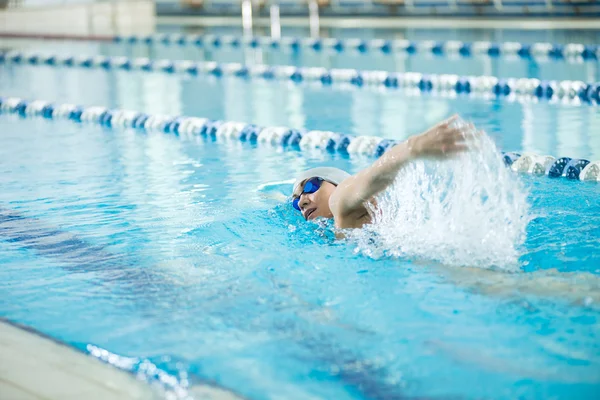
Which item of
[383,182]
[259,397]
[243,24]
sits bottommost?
[259,397]

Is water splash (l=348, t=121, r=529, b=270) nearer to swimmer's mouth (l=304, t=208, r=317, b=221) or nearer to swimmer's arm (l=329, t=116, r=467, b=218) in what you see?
swimmer's arm (l=329, t=116, r=467, b=218)

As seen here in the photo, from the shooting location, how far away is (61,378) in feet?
8.07

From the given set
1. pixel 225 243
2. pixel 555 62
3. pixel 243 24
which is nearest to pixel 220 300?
pixel 225 243

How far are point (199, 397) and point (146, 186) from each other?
9.36 feet

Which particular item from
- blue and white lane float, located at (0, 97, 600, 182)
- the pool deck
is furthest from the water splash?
blue and white lane float, located at (0, 97, 600, 182)

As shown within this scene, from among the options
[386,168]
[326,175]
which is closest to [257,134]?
[326,175]

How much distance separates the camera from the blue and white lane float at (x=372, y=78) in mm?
7895

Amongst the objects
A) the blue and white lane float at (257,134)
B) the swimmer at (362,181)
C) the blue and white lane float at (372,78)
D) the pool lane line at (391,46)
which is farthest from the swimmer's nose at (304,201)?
the pool lane line at (391,46)

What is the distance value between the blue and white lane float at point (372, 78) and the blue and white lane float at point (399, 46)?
182 centimetres

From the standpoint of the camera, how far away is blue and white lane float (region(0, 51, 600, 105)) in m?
7.89

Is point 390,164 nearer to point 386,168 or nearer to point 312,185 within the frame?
point 386,168

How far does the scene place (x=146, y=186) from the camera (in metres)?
5.11

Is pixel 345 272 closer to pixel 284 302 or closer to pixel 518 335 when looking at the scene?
pixel 284 302

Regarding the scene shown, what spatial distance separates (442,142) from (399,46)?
9284 millimetres
